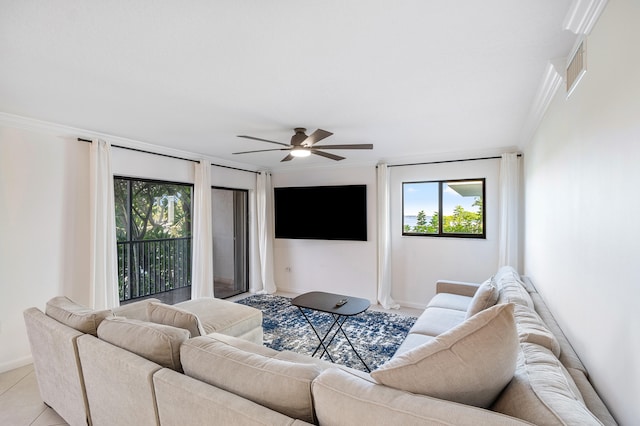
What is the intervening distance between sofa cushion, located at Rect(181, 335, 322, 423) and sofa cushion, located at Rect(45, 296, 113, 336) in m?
0.83

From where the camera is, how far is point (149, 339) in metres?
1.55

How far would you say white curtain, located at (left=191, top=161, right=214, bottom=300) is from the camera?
4.51m

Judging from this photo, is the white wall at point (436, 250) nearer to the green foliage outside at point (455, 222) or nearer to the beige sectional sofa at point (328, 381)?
the green foliage outside at point (455, 222)

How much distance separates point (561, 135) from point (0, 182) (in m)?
4.87

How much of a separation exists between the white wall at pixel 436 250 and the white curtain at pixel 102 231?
4.01 metres

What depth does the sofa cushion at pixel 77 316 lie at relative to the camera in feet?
6.04

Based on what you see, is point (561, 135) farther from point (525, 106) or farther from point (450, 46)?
point (450, 46)

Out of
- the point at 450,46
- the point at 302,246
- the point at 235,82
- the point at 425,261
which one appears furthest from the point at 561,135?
the point at 302,246

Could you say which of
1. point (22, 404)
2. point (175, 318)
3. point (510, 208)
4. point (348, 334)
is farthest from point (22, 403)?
point (510, 208)

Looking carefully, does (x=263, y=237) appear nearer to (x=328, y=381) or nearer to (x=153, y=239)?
(x=153, y=239)

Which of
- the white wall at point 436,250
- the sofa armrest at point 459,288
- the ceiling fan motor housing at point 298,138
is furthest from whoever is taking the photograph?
the white wall at point 436,250

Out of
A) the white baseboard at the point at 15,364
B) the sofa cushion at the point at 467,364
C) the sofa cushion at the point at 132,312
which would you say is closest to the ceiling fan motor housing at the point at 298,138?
the sofa cushion at the point at 132,312

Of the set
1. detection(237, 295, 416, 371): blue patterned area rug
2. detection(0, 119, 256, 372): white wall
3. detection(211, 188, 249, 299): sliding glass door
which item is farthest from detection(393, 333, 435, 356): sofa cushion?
detection(211, 188, 249, 299): sliding glass door

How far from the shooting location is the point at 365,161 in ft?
16.7
